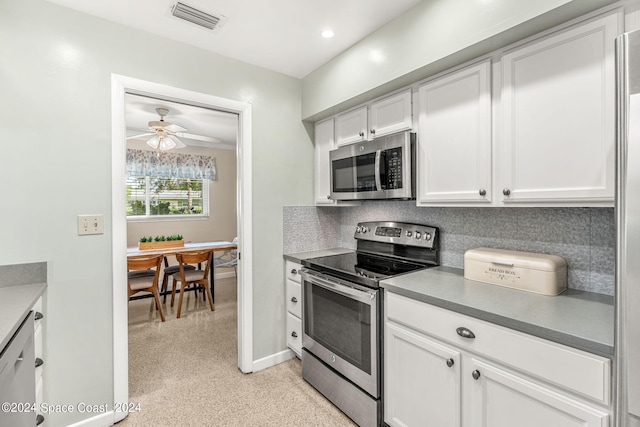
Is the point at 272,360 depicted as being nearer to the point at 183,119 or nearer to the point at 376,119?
the point at 376,119

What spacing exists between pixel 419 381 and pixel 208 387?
153 cm

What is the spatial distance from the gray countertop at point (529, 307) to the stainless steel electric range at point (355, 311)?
242 millimetres

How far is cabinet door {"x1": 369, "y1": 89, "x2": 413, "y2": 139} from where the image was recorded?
1905 millimetres

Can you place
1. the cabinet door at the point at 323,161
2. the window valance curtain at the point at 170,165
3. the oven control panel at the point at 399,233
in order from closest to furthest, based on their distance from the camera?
the oven control panel at the point at 399,233, the cabinet door at the point at 323,161, the window valance curtain at the point at 170,165

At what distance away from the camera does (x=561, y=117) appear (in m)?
1.28

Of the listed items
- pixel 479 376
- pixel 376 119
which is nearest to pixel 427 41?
pixel 376 119

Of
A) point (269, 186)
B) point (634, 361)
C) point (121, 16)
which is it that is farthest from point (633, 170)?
point (121, 16)

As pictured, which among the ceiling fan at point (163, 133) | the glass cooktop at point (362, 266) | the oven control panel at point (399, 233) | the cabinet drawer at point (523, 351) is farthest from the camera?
the ceiling fan at point (163, 133)

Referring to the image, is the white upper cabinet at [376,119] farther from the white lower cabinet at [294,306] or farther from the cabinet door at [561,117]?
the white lower cabinet at [294,306]

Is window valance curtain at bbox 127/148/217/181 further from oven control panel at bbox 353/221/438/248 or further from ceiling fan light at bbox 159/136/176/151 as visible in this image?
oven control panel at bbox 353/221/438/248

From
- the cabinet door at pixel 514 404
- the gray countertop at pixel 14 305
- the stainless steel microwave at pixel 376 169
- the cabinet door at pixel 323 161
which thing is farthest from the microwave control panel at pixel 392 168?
the gray countertop at pixel 14 305

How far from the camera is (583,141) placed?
1225 mm

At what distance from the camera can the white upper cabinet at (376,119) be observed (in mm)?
1922

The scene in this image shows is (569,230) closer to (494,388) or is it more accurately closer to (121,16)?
(494,388)
